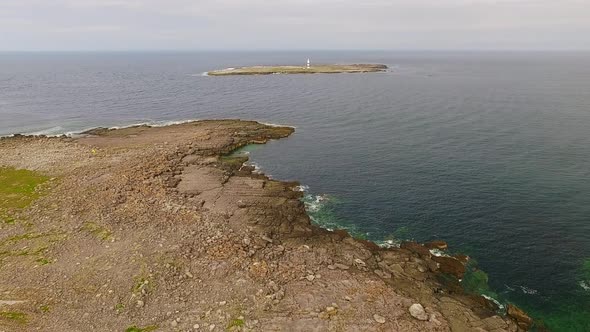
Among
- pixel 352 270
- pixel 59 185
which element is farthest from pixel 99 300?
pixel 59 185

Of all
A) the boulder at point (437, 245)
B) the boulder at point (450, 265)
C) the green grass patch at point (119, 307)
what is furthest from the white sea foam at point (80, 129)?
the green grass patch at point (119, 307)

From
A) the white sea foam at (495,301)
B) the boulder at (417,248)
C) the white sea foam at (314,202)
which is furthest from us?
the white sea foam at (314,202)

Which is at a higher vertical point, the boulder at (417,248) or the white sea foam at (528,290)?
the boulder at (417,248)

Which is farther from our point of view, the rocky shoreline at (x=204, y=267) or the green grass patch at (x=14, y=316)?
the rocky shoreline at (x=204, y=267)

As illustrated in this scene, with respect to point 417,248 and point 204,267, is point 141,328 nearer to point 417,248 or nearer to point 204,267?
point 204,267

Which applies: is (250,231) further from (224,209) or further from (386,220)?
(386,220)

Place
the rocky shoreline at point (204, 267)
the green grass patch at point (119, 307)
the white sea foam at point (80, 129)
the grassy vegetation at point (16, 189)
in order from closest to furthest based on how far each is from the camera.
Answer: the rocky shoreline at point (204, 267), the green grass patch at point (119, 307), the grassy vegetation at point (16, 189), the white sea foam at point (80, 129)

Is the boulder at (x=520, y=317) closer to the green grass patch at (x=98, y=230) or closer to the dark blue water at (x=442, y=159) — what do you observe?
the dark blue water at (x=442, y=159)
